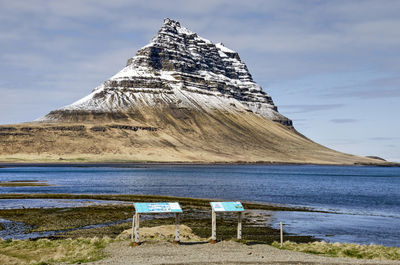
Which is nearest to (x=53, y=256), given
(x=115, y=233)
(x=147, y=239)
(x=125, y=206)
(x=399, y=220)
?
(x=147, y=239)

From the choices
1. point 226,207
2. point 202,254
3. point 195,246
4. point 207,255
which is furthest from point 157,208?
point 207,255

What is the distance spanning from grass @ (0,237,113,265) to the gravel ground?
3.51 feet

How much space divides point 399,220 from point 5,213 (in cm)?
4364

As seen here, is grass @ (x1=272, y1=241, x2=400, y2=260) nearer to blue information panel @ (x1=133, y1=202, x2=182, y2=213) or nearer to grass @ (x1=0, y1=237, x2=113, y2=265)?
blue information panel @ (x1=133, y1=202, x2=182, y2=213)

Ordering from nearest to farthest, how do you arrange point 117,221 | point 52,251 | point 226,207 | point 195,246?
1. point 52,251
2. point 195,246
3. point 226,207
4. point 117,221

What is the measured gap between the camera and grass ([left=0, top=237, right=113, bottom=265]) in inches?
1133

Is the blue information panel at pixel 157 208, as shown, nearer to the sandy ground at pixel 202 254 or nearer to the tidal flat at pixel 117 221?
the sandy ground at pixel 202 254

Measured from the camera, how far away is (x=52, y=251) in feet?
102

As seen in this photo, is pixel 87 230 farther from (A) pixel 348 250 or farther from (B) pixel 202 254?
(A) pixel 348 250

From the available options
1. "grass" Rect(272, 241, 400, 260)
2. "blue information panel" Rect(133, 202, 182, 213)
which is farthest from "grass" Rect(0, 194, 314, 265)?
"grass" Rect(272, 241, 400, 260)

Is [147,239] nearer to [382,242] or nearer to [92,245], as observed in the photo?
[92,245]

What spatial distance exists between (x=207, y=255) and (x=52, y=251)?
9.98 m

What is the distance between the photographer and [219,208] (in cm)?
3394

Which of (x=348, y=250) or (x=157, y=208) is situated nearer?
(x=348, y=250)
